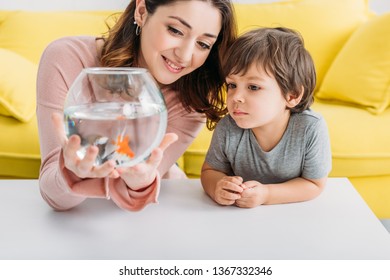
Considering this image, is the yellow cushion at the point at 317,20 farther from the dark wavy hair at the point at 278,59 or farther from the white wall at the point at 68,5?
the dark wavy hair at the point at 278,59

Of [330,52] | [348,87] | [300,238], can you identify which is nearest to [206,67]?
[300,238]

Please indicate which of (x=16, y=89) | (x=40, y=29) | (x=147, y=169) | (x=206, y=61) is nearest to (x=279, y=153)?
(x=206, y=61)

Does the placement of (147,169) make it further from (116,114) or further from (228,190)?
(228,190)

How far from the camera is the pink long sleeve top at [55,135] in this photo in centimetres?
105

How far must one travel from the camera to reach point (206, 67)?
1458mm

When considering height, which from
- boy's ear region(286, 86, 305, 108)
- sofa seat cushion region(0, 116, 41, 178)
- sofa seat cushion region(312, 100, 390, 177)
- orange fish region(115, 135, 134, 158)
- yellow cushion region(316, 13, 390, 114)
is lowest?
sofa seat cushion region(0, 116, 41, 178)

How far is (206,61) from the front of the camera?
144 centimetres

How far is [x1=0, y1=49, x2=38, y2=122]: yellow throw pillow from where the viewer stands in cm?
189

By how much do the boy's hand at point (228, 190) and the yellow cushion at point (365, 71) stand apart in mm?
996

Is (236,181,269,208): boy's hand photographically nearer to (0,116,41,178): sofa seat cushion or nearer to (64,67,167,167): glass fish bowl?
(64,67,167,167): glass fish bowl

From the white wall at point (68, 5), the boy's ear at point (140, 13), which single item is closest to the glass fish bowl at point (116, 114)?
the boy's ear at point (140, 13)

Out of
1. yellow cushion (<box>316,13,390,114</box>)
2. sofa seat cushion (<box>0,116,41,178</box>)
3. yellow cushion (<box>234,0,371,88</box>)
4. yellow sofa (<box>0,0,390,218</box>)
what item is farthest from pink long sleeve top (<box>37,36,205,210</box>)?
yellow cushion (<box>234,0,371,88</box>)
